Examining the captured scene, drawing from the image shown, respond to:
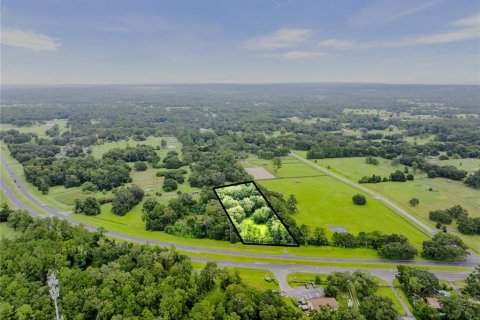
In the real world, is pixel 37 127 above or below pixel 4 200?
above

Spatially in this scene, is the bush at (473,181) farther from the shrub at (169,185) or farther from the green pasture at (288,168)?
the shrub at (169,185)

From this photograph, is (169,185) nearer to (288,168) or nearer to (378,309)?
(288,168)

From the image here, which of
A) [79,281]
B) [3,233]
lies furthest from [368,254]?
[3,233]

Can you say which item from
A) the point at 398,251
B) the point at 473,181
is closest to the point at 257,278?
the point at 398,251

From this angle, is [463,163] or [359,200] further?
[463,163]

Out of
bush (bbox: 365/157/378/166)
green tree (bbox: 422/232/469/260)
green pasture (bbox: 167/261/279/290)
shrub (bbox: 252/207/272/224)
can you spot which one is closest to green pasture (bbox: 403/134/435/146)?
bush (bbox: 365/157/378/166)
